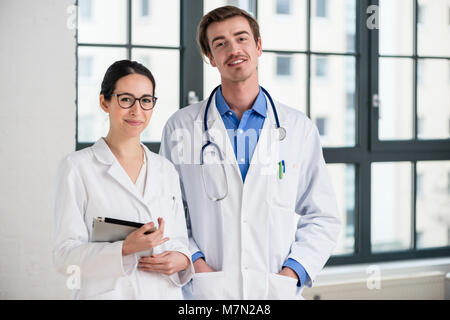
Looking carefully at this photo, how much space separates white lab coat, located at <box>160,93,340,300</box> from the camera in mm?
1572

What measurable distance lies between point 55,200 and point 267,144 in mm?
704

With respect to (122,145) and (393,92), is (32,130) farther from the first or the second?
(393,92)

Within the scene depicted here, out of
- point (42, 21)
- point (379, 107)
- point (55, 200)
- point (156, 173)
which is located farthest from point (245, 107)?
point (379, 107)

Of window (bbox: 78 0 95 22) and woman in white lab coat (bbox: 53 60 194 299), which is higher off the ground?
window (bbox: 78 0 95 22)

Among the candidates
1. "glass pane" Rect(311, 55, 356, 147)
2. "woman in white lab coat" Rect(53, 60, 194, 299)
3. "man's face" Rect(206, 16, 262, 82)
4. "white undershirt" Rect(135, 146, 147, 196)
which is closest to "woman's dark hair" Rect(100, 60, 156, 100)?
"woman in white lab coat" Rect(53, 60, 194, 299)

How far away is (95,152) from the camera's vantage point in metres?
1.37

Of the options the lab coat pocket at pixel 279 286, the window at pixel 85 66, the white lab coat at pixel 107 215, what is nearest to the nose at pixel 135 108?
the white lab coat at pixel 107 215

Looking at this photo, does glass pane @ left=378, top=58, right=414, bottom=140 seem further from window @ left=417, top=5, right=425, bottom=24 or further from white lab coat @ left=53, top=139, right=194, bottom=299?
white lab coat @ left=53, top=139, right=194, bottom=299

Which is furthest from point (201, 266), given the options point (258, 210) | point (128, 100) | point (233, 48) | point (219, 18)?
point (219, 18)

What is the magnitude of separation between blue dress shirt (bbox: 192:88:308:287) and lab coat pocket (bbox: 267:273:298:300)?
5 cm
